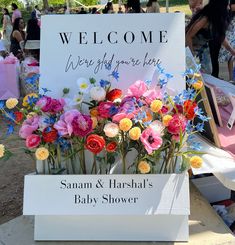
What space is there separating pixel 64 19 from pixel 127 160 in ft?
2.33

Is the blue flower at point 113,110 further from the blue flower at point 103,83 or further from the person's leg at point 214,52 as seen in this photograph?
the person's leg at point 214,52

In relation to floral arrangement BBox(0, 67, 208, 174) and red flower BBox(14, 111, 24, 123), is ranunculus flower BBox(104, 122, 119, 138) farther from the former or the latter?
red flower BBox(14, 111, 24, 123)

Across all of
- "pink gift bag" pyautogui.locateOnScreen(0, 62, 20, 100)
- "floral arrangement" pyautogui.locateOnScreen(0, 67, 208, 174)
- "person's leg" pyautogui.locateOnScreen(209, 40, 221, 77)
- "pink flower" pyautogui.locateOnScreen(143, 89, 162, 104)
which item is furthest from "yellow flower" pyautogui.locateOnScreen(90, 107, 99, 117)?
"pink gift bag" pyautogui.locateOnScreen(0, 62, 20, 100)

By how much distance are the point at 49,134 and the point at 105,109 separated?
25 cm

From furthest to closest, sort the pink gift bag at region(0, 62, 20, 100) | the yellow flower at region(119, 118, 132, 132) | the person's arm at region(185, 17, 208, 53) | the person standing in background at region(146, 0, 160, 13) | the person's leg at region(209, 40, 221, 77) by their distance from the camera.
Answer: the person standing in background at region(146, 0, 160, 13) < the pink gift bag at region(0, 62, 20, 100) < the person's leg at region(209, 40, 221, 77) < the person's arm at region(185, 17, 208, 53) < the yellow flower at region(119, 118, 132, 132)

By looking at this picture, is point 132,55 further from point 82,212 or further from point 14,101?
point 82,212

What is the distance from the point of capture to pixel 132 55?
77.7 inches

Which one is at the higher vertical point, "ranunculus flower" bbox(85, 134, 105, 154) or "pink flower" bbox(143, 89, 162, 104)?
"pink flower" bbox(143, 89, 162, 104)

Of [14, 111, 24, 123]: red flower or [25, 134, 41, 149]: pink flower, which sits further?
[14, 111, 24, 123]: red flower

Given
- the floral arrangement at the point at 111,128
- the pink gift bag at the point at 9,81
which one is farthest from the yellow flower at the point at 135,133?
the pink gift bag at the point at 9,81

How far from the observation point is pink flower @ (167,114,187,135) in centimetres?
174

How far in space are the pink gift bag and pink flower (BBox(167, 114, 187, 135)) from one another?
13.1 feet

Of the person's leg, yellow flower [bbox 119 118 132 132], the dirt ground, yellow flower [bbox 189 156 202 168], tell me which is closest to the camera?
yellow flower [bbox 119 118 132 132]

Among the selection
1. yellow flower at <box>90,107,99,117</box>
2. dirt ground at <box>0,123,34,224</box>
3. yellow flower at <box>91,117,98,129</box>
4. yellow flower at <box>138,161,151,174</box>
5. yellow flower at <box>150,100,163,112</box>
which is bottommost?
dirt ground at <box>0,123,34,224</box>
